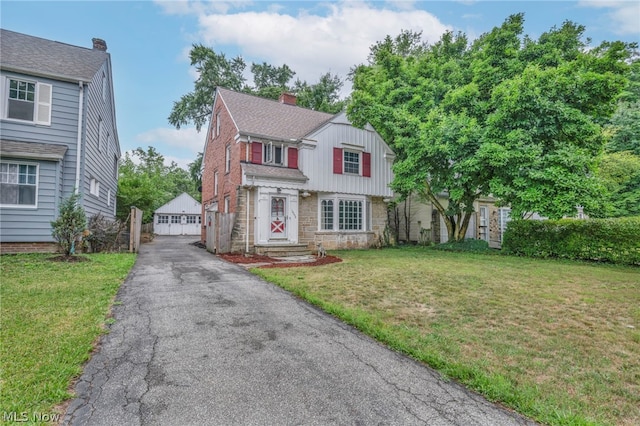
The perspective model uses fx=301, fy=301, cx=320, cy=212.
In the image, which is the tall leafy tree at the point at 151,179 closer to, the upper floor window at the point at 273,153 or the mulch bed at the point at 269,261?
the upper floor window at the point at 273,153

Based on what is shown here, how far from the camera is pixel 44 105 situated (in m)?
10.1

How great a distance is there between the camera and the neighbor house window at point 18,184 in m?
9.33

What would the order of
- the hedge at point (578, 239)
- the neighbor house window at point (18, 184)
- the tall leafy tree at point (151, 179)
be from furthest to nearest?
the tall leafy tree at point (151, 179), the hedge at point (578, 239), the neighbor house window at point (18, 184)

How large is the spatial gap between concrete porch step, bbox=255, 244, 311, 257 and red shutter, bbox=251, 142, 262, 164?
12.5ft

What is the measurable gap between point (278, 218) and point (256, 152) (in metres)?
3.09

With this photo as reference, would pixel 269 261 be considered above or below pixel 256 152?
below

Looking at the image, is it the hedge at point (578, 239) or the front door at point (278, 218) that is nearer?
the hedge at point (578, 239)

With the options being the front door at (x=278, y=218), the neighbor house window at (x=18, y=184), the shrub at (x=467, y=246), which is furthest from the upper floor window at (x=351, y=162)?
the neighbor house window at (x=18, y=184)

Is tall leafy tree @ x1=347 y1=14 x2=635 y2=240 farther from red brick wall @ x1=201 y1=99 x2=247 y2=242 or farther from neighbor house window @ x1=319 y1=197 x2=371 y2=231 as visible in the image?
red brick wall @ x1=201 y1=99 x2=247 y2=242

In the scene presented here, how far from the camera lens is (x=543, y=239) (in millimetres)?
12156

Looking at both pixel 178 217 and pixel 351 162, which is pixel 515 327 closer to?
pixel 351 162

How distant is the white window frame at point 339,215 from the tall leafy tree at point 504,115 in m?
2.06

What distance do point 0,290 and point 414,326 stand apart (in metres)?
7.03

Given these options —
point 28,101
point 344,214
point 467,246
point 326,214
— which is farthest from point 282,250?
point 28,101
